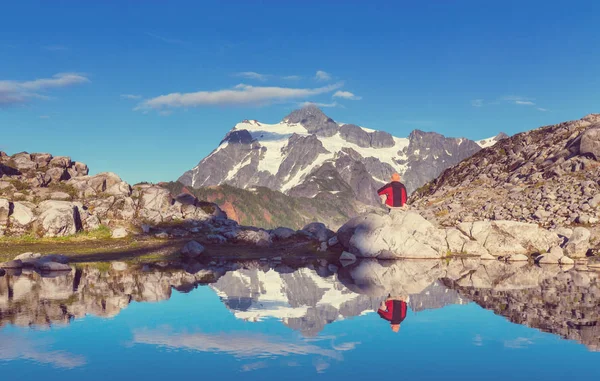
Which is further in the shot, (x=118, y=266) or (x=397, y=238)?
(x=397, y=238)

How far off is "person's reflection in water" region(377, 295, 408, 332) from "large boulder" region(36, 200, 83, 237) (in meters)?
54.6

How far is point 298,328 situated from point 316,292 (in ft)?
36.3

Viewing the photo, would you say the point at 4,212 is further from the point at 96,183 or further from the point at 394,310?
the point at 394,310

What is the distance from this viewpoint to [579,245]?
183 ft

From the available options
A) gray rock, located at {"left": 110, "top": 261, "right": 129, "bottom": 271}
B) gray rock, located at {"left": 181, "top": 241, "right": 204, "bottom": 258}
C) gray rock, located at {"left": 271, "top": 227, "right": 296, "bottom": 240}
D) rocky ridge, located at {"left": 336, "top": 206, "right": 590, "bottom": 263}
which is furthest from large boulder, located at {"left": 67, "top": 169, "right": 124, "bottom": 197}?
rocky ridge, located at {"left": 336, "top": 206, "right": 590, "bottom": 263}

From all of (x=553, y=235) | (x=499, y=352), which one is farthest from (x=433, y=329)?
(x=553, y=235)

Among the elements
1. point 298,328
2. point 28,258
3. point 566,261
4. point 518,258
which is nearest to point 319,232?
point 518,258

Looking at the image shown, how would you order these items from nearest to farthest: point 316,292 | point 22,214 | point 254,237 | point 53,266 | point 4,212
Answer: point 316,292, point 53,266, point 4,212, point 22,214, point 254,237

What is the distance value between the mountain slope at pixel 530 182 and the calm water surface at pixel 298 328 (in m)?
29.7

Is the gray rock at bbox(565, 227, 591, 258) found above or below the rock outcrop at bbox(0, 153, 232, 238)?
below

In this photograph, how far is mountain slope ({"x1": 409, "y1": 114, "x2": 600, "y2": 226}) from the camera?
70312 mm

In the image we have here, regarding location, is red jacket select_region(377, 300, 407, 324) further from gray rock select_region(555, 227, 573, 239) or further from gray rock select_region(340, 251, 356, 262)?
gray rock select_region(555, 227, 573, 239)

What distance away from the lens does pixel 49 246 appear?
217 ft

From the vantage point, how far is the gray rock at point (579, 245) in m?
55.9
